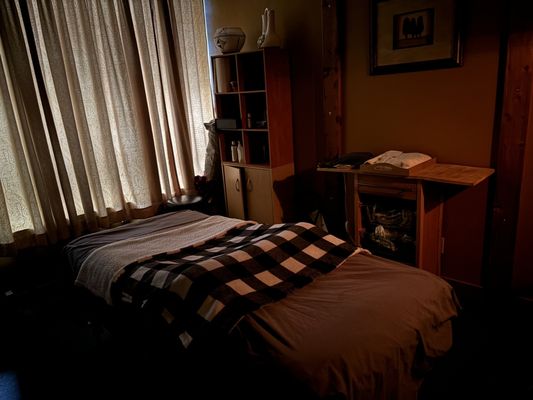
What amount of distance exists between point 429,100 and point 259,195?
1.43m

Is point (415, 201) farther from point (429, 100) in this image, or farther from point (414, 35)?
point (414, 35)

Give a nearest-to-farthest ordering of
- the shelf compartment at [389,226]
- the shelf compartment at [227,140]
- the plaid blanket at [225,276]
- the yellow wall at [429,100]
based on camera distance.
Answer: the plaid blanket at [225,276], the yellow wall at [429,100], the shelf compartment at [389,226], the shelf compartment at [227,140]

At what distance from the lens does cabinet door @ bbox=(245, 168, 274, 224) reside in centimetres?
306

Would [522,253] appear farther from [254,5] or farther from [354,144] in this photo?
[254,5]

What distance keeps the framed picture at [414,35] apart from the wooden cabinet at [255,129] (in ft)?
2.42

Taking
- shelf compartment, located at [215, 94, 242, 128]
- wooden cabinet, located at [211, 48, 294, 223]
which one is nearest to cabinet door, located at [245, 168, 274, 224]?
wooden cabinet, located at [211, 48, 294, 223]

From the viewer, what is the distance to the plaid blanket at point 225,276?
138cm

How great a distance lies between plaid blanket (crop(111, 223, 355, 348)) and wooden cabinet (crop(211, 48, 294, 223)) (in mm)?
1154

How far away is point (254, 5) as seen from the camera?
3.14 m

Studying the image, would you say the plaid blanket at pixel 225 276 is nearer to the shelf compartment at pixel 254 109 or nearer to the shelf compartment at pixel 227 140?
the shelf compartment at pixel 254 109

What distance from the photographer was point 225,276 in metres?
1.51

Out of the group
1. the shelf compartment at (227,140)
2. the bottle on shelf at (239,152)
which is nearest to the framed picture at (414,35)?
the bottle on shelf at (239,152)

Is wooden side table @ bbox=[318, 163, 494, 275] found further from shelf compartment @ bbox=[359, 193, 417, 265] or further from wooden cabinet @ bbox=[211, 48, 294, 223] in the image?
wooden cabinet @ bbox=[211, 48, 294, 223]

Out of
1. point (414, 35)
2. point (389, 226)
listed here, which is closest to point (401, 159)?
point (389, 226)
